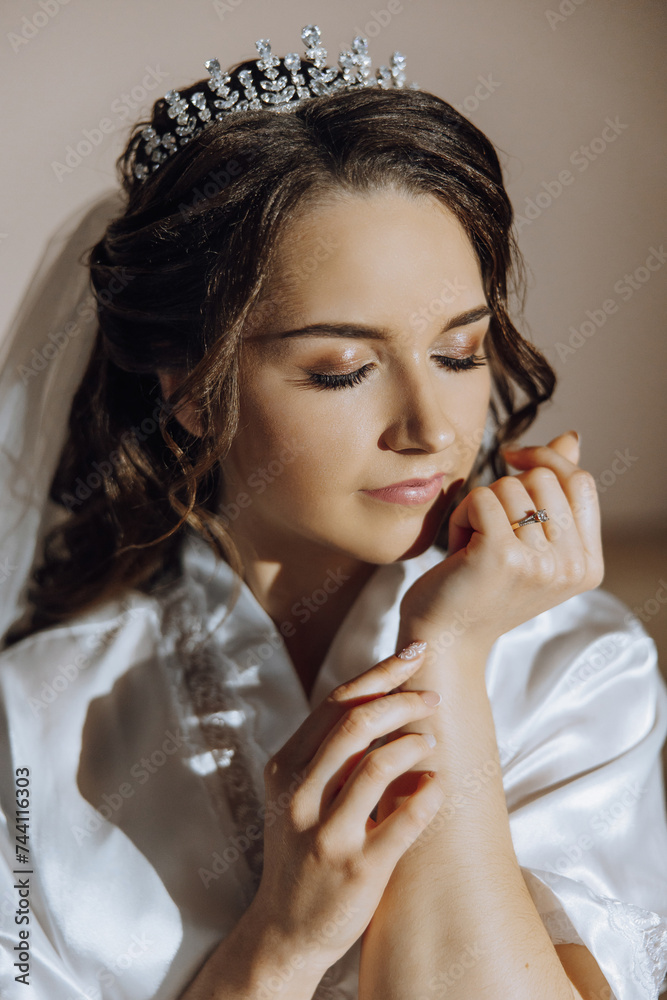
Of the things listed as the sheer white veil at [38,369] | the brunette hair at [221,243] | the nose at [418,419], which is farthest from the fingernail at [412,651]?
the sheer white veil at [38,369]

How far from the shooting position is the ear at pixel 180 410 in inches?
→ 41.3

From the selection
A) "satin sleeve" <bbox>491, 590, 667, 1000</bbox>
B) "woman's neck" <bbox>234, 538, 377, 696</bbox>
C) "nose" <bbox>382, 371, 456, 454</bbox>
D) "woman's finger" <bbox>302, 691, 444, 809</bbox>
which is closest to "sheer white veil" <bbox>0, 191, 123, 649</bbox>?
"woman's neck" <bbox>234, 538, 377, 696</bbox>

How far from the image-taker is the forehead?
2.90 ft

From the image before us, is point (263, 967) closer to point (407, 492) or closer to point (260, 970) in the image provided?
point (260, 970)

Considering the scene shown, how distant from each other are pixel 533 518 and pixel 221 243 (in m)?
0.51

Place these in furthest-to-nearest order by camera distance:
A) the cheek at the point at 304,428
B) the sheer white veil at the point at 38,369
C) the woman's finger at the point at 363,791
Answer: the sheer white veil at the point at 38,369, the cheek at the point at 304,428, the woman's finger at the point at 363,791

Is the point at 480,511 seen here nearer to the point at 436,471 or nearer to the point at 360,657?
the point at 436,471

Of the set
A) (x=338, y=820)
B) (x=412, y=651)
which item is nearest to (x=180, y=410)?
(x=412, y=651)

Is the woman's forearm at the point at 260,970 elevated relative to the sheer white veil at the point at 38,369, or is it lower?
lower

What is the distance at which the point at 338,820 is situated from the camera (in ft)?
2.69

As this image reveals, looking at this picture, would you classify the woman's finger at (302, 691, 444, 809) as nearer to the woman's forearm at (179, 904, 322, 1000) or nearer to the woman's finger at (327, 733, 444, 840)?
the woman's finger at (327, 733, 444, 840)

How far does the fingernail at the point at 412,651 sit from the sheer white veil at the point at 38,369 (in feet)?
2.22

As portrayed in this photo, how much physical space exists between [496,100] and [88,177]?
755 millimetres

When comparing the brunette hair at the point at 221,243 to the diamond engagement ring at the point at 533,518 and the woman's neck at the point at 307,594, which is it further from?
the diamond engagement ring at the point at 533,518
